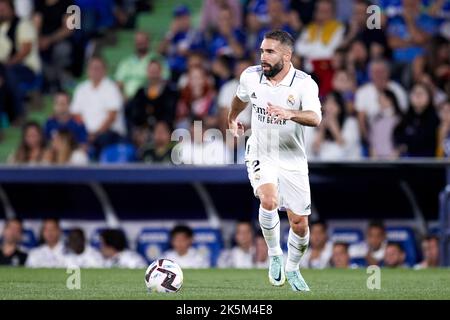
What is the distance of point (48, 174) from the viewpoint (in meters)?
18.7

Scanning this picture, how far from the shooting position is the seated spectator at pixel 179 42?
2084cm

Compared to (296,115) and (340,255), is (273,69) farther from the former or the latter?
(340,255)

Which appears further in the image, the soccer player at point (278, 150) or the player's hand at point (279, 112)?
the soccer player at point (278, 150)

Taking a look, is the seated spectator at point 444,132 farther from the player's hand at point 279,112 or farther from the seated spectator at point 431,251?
the player's hand at point 279,112

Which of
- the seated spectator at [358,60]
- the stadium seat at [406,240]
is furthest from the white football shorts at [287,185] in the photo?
the seated spectator at [358,60]

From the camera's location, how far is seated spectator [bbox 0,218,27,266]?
1875 centimetres

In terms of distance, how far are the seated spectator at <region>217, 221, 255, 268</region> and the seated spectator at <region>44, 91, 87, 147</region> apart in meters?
2.96

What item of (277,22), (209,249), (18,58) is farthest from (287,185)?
(18,58)

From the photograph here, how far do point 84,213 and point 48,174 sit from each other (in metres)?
1.77

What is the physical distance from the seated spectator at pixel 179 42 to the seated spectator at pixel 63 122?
167 cm

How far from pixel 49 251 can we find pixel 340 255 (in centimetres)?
415

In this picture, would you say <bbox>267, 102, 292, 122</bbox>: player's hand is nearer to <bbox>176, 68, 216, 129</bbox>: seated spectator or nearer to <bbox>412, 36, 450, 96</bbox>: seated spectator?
<bbox>412, 36, 450, 96</bbox>: seated spectator

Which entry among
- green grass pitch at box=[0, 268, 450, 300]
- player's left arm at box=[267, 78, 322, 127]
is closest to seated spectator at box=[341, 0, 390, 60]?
green grass pitch at box=[0, 268, 450, 300]

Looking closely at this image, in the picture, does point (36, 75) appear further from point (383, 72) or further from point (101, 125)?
point (383, 72)
